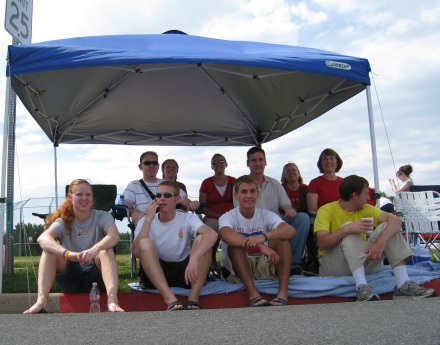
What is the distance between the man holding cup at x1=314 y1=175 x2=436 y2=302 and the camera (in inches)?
179

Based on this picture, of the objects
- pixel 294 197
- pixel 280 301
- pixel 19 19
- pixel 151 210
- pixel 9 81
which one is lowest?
pixel 280 301

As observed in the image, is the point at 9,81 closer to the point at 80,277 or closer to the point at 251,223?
the point at 80,277

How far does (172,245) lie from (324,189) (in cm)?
197

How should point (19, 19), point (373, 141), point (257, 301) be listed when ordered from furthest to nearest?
1. point (19, 19)
2. point (373, 141)
3. point (257, 301)

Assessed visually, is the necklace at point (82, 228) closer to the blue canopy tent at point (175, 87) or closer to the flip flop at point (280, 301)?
the blue canopy tent at point (175, 87)

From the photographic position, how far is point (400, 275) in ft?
14.9

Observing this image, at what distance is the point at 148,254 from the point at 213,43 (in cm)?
242

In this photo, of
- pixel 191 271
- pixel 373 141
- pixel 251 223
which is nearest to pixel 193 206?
pixel 251 223

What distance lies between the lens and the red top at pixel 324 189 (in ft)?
19.5

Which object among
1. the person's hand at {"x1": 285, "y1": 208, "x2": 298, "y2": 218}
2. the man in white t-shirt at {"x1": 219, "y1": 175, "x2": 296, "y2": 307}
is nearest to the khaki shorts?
the man in white t-shirt at {"x1": 219, "y1": 175, "x2": 296, "y2": 307}

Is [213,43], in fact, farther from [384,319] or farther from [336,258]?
[384,319]

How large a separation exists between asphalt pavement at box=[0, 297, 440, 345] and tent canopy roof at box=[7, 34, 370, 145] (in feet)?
7.02

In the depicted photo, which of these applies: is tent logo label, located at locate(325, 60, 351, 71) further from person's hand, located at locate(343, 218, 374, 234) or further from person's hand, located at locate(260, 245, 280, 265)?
person's hand, located at locate(260, 245, 280, 265)

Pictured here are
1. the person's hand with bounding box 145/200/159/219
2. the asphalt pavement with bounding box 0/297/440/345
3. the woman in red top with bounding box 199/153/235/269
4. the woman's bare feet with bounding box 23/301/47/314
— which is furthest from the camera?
the woman in red top with bounding box 199/153/235/269
